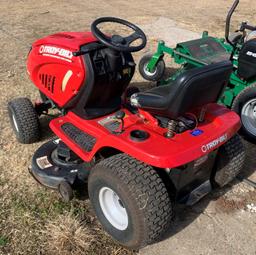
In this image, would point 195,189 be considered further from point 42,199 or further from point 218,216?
point 42,199

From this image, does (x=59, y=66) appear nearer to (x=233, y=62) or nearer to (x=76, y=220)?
(x=76, y=220)

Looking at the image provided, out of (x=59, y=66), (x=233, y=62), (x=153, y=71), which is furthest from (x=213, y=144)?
(x=153, y=71)

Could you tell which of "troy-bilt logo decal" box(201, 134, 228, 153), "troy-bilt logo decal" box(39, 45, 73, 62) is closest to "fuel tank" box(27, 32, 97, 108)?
"troy-bilt logo decal" box(39, 45, 73, 62)

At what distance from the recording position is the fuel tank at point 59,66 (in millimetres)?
2936

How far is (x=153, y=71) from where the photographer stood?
4961 millimetres

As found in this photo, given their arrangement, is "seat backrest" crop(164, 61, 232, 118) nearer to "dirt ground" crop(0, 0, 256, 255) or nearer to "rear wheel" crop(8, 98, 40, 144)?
"dirt ground" crop(0, 0, 256, 255)

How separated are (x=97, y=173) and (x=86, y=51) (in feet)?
3.06

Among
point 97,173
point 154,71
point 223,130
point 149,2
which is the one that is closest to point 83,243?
point 97,173

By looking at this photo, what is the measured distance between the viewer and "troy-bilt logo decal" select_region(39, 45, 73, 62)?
2.96m

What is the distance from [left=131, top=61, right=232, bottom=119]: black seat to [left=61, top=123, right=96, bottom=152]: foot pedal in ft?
1.73

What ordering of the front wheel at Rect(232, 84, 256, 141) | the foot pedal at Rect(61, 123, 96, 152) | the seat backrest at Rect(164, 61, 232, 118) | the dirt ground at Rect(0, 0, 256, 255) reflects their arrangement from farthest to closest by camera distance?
the front wheel at Rect(232, 84, 256, 141), the foot pedal at Rect(61, 123, 96, 152), the dirt ground at Rect(0, 0, 256, 255), the seat backrest at Rect(164, 61, 232, 118)

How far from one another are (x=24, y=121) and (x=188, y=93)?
1.79 meters

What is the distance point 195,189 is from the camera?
2.81 m

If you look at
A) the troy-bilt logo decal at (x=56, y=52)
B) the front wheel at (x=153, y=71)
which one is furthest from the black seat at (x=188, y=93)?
the front wheel at (x=153, y=71)
